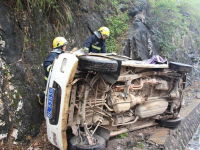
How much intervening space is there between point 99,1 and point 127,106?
4742mm

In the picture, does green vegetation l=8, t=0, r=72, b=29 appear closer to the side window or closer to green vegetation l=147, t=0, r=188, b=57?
the side window

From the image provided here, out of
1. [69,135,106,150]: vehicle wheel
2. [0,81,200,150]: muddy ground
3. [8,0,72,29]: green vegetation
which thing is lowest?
[0,81,200,150]: muddy ground

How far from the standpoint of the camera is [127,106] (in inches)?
139

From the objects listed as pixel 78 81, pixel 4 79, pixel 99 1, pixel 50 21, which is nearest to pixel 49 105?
pixel 78 81

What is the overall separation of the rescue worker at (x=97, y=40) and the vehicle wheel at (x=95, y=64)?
202cm

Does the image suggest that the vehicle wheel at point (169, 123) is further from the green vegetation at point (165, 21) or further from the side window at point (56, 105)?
the green vegetation at point (165, 21)

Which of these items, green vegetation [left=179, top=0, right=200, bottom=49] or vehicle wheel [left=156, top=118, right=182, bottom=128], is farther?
green vegetation [left=179, top=0, right=200, bottom=49]

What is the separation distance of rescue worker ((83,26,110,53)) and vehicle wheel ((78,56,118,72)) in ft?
6.61

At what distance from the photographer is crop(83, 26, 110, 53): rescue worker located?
189 inches

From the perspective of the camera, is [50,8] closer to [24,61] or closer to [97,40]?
[97,40]

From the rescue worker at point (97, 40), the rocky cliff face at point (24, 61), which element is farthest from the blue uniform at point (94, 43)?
the rocky cliff face at point (24, 61)

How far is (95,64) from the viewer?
107 inches

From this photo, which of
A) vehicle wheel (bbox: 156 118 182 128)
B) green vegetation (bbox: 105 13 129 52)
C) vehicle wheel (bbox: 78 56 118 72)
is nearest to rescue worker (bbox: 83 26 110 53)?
green vegetation (bbox: 105 13 129 52)

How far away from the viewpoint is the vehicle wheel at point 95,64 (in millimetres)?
2686
